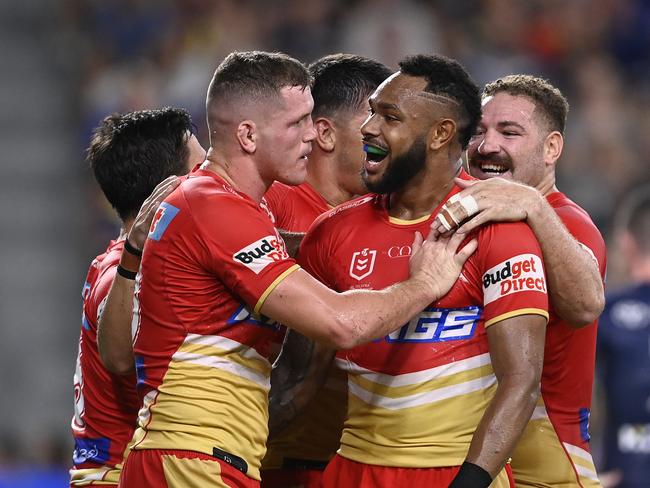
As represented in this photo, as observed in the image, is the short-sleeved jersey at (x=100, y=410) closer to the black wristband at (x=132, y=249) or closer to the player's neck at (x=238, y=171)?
the black wristband at (x=132, y=249)

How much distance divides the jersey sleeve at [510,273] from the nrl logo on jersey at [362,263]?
0.43 metres

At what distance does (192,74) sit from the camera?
41.7ft

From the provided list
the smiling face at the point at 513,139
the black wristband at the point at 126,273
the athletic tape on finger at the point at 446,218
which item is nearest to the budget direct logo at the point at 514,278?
the athletic tape on finger at the point at 446,218

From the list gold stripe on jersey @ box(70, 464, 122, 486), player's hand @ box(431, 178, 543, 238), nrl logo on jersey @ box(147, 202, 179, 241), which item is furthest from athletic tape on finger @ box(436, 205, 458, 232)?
gold stripe on jersey @ box(70, 464, 122, 486)

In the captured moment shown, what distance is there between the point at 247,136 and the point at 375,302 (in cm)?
86

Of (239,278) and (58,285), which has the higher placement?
(239,278)

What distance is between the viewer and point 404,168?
4500 millimetres

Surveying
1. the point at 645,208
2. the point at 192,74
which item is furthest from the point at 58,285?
the point at 645,208

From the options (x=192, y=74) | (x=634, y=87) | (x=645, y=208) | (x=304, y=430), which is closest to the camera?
(x=304, y=430)

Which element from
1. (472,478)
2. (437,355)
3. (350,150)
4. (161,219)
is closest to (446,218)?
(437,355)

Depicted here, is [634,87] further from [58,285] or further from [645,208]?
[58,285]

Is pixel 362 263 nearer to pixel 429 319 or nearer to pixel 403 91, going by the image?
pixel 429 319

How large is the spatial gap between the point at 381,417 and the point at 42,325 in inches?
357

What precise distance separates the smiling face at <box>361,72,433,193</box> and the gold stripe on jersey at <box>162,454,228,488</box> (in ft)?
3.98
